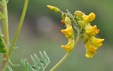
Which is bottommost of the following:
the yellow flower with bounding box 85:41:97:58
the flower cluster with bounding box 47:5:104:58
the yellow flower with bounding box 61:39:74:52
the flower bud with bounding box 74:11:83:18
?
→ the yellow flower with bounding box 85:41:97:58

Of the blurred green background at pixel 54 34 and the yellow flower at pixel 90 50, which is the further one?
the blurred green background at pixel 54 34

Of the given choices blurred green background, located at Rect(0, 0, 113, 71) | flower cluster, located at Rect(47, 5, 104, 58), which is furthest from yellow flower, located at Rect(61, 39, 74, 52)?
blurred green background, located at Rect(0, 0, 113, 71)

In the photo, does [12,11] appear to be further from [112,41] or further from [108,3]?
[108,3]

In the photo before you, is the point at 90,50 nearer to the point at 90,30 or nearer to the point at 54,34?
the point at 90,30

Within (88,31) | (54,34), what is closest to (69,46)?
(88,31)

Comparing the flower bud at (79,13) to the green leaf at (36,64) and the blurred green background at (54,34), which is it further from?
the blurred green background at (54,34)

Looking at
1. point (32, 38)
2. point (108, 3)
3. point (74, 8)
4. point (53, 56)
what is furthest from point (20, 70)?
point (108, 3)

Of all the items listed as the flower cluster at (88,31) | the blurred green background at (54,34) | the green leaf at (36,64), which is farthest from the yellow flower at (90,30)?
the blurred green background at (54,34)

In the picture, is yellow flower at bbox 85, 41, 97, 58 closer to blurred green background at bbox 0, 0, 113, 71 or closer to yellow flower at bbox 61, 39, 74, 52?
yellow flower at bbox 61, 39, 74, 52

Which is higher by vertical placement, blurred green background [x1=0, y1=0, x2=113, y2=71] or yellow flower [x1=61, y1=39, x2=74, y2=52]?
yellow flower [x1=61, y1=39, x2=74, y2=52]
